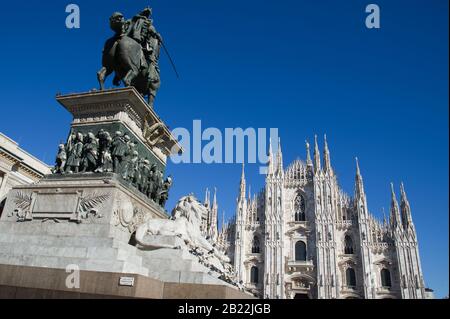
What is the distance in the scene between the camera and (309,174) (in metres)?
43.1

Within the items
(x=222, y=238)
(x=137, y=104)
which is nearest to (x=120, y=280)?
(x=137, y=104)

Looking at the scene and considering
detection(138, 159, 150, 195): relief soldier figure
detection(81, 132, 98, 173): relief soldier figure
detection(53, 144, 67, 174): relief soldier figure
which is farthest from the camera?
detection(138, 159, 150, 195): relief soldier figure

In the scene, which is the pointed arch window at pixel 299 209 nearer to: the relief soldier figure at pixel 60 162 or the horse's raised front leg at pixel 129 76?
the horse's raised front leg at pixel 129 76

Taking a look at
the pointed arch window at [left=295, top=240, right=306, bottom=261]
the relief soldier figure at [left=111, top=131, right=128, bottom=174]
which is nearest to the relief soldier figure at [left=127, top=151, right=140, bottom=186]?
the relief soldier figure at [left=111, top=131, right=128, bottom=174]

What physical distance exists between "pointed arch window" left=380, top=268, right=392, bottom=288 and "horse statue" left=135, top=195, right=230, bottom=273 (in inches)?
1309

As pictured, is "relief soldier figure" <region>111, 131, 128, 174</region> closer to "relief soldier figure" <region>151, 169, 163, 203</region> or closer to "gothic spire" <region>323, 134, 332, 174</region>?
"relief soldier figure" <region>151, 169, 163, 203</region>

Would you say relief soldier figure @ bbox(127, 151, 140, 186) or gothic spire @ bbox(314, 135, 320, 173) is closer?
relief soldier figure @ bbox(127, 151, 140, 186)

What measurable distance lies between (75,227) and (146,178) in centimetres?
210

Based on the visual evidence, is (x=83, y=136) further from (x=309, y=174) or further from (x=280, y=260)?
(x=309, y=174)

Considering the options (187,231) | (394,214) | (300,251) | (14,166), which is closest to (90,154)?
(187,231)

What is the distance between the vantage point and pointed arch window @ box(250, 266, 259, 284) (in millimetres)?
38406

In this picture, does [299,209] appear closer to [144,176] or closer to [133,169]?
[144,176]

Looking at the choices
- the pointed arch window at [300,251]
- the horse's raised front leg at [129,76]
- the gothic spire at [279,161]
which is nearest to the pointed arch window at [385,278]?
the pointed arch window at [300,251]

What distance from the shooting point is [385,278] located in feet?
116
